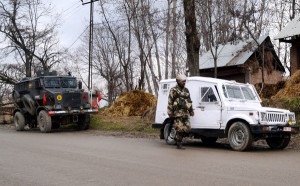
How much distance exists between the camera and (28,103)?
72.7 feet

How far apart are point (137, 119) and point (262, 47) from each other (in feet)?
44.8

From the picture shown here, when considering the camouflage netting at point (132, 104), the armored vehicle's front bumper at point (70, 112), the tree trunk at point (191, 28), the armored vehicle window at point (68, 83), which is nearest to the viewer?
the tree trunk at point (191, 28)

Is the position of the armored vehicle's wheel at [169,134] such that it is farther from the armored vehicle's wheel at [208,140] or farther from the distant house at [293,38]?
the distant house at [293,38]

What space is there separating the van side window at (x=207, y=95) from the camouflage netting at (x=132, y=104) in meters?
10.7

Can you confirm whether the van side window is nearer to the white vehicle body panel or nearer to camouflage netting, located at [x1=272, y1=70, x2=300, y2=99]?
the white vehicle body panel

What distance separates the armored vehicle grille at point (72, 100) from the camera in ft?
68.8

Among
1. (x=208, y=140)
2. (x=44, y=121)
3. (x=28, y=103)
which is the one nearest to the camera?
(x=208, y=140)

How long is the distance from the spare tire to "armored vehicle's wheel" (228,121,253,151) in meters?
12.4

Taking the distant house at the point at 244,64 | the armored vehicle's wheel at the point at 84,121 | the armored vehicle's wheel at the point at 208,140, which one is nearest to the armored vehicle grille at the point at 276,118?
the armored vehicle's wheel at the point at 208,140

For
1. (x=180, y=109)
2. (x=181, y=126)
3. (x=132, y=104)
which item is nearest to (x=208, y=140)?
(x=181, y=126)

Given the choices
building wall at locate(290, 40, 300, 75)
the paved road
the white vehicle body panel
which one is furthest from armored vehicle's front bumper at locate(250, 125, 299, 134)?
building wall at locate(290, 40, 300, 75)

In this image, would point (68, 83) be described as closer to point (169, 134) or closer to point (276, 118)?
point (169, 134)

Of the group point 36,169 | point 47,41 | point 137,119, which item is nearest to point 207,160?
point 36,169

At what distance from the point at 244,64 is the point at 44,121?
18944mm
